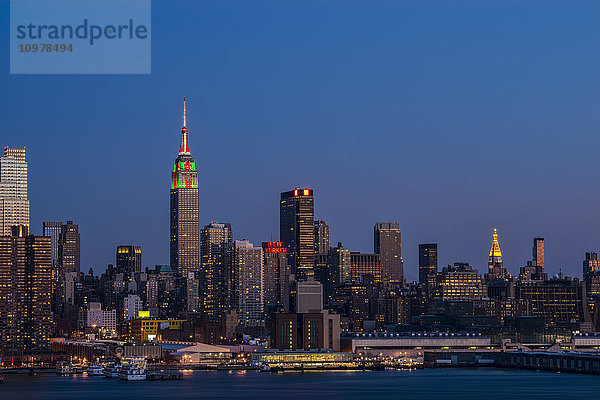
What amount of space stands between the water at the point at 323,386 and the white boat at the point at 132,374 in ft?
7.47

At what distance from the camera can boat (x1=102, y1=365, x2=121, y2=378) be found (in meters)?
185

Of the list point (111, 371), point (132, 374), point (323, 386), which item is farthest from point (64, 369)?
point (323, 386)

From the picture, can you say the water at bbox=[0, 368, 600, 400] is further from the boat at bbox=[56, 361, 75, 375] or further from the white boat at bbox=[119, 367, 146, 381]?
the white boat at bbox=[119, 367, 146, 381]

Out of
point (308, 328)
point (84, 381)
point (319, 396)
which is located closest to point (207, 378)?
point (84, 381)

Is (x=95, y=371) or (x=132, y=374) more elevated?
(x=132, y=374)

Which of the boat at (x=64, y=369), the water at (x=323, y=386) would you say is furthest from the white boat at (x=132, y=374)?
the boat at (x=64, y=369)

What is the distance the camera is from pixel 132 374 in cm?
17775

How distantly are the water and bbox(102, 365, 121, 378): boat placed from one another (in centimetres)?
179

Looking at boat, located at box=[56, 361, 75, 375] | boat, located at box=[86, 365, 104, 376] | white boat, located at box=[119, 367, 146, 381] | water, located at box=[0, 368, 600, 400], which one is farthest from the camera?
boat, located at box=[86, 365, 104, 376]

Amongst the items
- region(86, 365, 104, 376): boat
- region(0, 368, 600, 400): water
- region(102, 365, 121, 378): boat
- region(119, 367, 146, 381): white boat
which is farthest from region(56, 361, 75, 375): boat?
region(119, 367, 146, 381): white boat

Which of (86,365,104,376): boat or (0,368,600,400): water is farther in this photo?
(86,365,104,376): boat

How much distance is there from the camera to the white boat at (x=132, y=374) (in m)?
177

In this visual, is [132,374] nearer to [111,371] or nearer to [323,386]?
[111,371]

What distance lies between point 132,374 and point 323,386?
3547cm
